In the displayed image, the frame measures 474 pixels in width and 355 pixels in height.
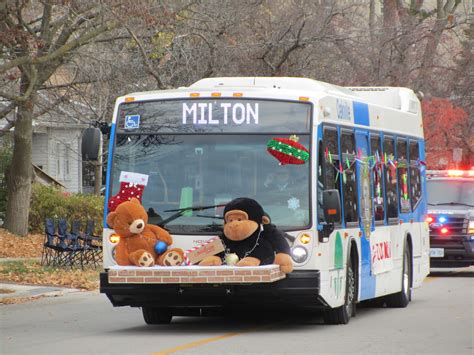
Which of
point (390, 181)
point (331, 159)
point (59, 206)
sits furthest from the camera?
point (59, 206)

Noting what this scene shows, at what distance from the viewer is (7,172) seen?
33500 mm

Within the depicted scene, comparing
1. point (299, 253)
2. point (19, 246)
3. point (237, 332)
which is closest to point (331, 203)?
point (299, 253)

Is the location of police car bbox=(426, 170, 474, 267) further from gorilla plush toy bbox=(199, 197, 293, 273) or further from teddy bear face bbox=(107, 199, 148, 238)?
teddy bear face bbox=(107, 199, 148, 238)

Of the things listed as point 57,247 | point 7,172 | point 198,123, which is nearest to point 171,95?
point 198,123

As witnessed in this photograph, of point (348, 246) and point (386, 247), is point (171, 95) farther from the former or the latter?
point (386, 247)

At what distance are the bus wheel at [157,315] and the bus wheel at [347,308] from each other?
1965 millimetres

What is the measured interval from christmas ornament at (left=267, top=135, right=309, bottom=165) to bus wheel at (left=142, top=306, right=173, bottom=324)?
8.64ft

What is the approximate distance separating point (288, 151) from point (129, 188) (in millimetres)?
1870

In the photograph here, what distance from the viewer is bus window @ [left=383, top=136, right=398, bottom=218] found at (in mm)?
16625

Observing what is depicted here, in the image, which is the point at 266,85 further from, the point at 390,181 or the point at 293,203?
the point at 390,181

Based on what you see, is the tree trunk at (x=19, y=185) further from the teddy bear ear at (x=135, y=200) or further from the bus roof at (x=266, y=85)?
the teddy bear ear at (x=135, y=200)

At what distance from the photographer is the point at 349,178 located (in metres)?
14.6

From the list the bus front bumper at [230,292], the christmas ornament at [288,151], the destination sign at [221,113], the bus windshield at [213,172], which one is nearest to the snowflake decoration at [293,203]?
the bus windshield at [213,172]

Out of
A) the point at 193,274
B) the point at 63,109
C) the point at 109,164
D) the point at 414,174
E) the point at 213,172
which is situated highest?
the point at 63,109
